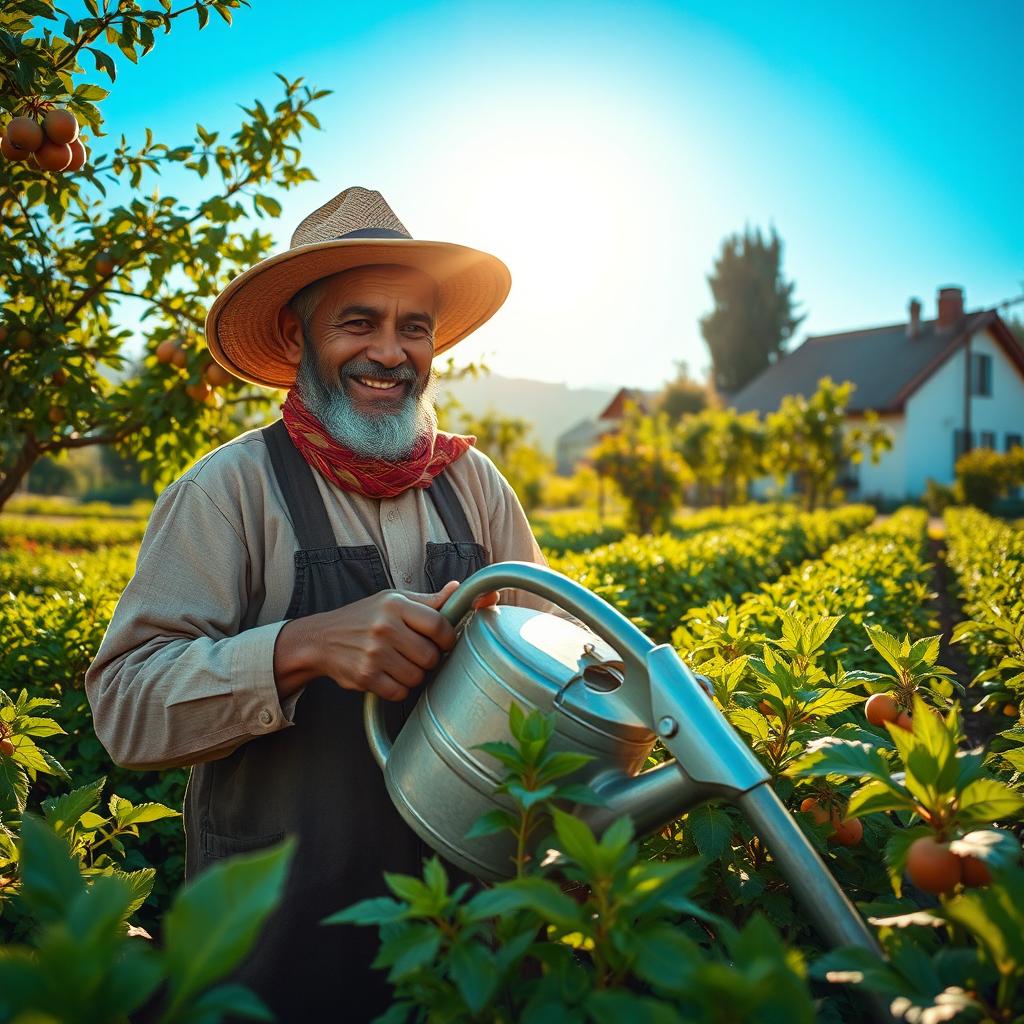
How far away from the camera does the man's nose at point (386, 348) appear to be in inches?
77.8

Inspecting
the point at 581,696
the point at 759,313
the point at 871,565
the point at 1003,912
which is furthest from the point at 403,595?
the point at 759,313

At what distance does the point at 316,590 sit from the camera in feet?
5.57

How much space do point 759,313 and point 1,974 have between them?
178ft

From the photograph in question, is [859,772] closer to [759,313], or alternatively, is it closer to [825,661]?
[825,661]

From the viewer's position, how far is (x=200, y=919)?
583 millimetres

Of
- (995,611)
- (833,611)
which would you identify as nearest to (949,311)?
(833,611)

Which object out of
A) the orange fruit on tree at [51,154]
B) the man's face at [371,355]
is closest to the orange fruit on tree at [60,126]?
the orange fruit on tree at [51,154]

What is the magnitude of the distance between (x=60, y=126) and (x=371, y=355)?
51.3 inches

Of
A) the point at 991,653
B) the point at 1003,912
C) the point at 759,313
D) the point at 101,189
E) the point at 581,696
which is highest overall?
the point at 759,313

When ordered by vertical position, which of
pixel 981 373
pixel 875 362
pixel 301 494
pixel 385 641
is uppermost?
pixel 875 362

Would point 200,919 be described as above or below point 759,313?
below

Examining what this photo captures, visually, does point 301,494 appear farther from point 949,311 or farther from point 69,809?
point 949,311

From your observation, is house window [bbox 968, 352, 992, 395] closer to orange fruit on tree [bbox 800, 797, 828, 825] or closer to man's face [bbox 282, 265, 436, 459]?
man's face [bbox 282, 265, 436, 459]

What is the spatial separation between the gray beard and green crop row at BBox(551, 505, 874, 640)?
4.54 ft
